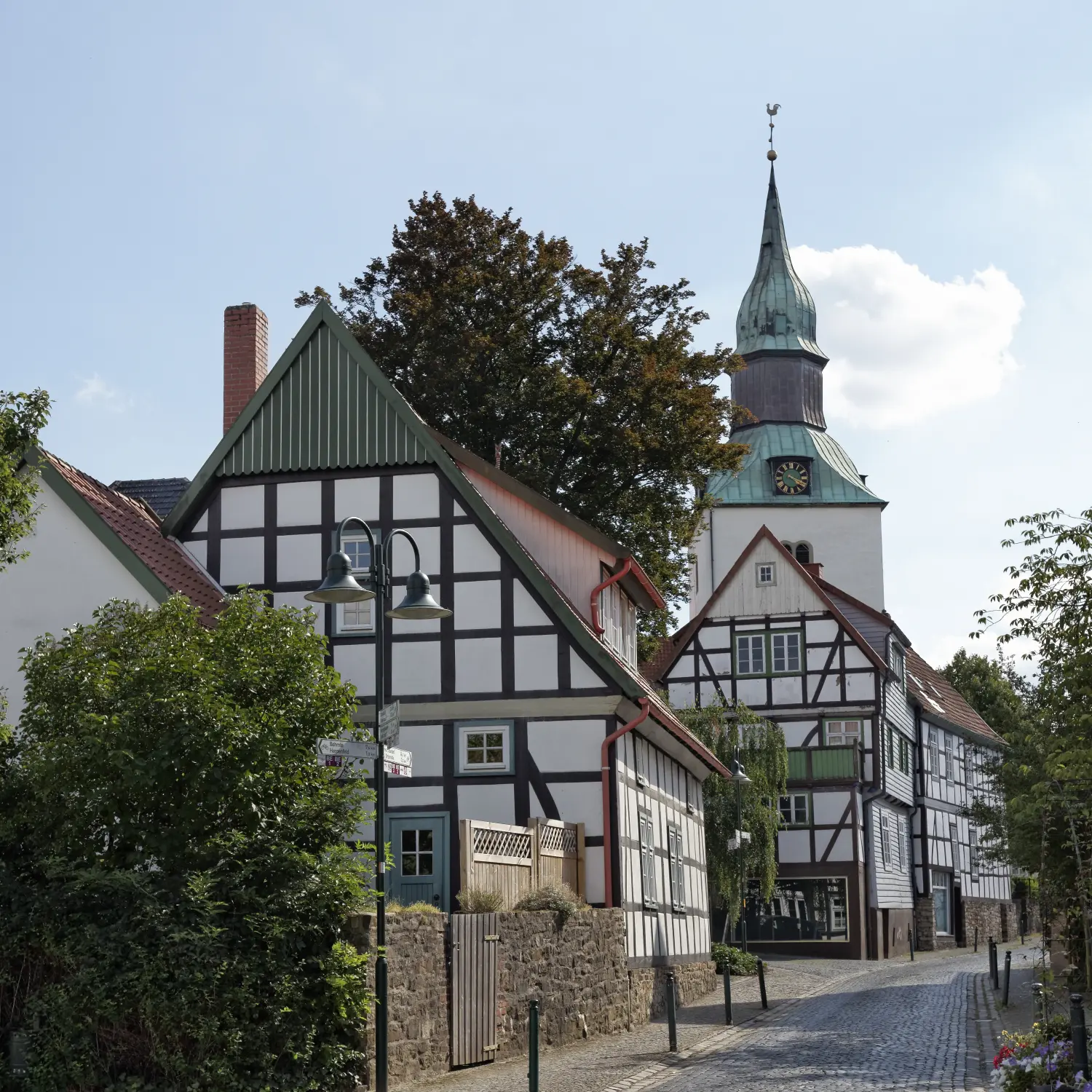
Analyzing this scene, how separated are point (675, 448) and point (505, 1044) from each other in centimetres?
1621

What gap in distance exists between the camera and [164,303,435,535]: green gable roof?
2397 cm

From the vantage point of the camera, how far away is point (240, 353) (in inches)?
1112

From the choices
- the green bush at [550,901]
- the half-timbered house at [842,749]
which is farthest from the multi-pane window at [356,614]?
the half-timbered house at [842,749]

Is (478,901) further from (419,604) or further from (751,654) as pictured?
(751,654)

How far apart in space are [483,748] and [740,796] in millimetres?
15389

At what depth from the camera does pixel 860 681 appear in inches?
1809

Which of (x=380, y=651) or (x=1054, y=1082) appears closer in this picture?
(x=1054, y=1082)

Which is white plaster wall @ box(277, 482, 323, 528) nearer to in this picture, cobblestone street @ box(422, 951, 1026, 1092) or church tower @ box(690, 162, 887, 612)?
cobblestone street @ box(422, 951, 1026, 1092)

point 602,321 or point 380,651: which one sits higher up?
point 602,321

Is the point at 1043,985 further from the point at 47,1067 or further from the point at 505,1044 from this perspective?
the point at 47,1067

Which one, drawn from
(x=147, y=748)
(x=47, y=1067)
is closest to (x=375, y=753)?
(x=147, y=748)

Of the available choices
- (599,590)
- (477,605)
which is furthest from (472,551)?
(599,590)

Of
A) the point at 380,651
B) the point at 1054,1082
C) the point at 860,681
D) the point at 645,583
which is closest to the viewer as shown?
the point at 1054,1082

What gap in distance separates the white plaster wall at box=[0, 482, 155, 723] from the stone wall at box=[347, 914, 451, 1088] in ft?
26.5
